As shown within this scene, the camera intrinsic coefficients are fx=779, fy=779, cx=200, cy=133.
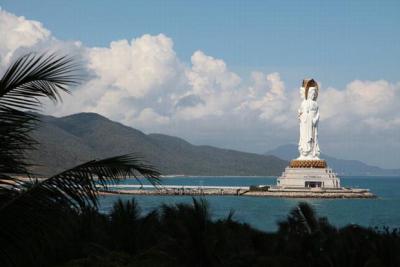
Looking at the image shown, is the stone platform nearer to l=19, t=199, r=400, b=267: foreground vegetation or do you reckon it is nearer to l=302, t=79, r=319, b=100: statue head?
l=302, t=79, r=319, b=100: statue head

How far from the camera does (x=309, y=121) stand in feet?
322

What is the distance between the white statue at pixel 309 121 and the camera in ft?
323

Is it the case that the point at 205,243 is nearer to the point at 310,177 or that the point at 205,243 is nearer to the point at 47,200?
the point at 47,200

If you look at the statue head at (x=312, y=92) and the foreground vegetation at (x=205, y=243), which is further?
the statue head at (x=312, y=92)

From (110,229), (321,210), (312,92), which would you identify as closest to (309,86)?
(312,92)

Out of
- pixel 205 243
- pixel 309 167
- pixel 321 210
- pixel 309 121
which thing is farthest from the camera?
pixel 309 167

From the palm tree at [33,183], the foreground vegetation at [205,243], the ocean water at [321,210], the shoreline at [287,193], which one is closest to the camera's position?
the palm tree at [33,183]

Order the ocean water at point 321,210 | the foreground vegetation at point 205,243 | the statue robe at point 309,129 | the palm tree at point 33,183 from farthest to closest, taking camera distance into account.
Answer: the statue robe at point 309,129
the ocean water at point 321,210
the foreground vegetation at point 205,243
the palm tree at point 33,183

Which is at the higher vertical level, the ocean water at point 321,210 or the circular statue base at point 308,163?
the circular statue base at point 308,163

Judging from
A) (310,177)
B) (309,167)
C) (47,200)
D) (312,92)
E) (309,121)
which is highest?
(312,92)

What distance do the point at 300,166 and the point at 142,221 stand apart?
255ft

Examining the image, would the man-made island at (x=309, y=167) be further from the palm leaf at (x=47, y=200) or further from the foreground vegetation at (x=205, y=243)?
the palm leaf at (x=47, y=200)


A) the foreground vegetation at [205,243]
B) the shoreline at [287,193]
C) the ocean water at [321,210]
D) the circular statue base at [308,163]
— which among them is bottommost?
the foreground vegetation at [205,243]

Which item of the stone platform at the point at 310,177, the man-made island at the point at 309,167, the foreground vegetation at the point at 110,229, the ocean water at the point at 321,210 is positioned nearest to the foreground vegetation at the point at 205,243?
the foreground vegetation at the point at 110,229
